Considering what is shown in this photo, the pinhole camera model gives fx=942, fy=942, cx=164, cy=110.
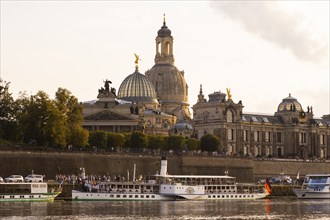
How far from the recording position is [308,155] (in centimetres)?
16962

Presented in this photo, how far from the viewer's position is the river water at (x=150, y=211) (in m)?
69.6

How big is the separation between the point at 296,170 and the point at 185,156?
29945mm

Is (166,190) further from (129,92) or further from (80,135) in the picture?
(129,92)

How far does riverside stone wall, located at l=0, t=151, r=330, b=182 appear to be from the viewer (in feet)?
342

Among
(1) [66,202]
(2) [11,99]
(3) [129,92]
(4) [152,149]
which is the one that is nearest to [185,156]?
(4) [152,149]

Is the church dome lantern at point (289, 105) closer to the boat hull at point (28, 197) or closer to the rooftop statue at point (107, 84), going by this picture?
the rooftop statue at point (107, 84)

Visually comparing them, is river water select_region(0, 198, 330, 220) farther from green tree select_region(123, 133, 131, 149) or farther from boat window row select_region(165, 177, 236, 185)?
green tree select_region(123, 133, 131, 149)

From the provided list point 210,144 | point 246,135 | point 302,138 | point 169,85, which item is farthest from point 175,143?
point 169,85

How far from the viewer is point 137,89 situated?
17175 centimetres

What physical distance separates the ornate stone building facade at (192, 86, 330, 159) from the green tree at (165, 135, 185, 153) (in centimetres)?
2244

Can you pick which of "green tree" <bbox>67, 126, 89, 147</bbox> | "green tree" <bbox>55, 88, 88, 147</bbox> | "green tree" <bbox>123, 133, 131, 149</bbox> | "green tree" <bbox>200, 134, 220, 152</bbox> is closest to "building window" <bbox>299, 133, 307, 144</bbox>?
"green tree" <bbox>200, 134, 220, 152</bbox>

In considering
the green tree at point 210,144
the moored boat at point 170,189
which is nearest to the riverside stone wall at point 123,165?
the green tree at point 210,144

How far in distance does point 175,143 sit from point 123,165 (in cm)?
2258

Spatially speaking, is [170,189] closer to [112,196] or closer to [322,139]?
[112,196]
